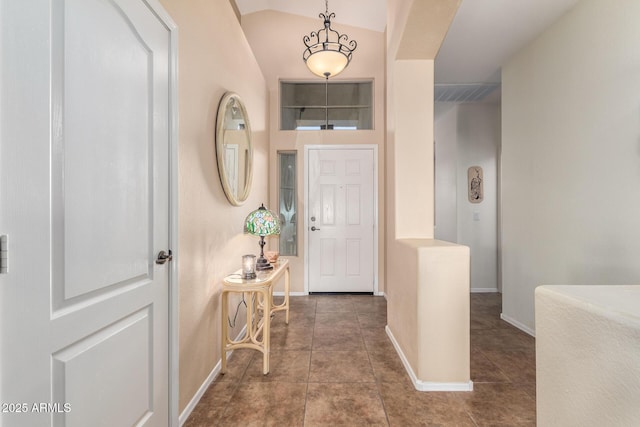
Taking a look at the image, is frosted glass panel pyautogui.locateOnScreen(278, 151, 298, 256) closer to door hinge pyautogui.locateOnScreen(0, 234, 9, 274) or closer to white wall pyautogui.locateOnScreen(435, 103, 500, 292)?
white wall pyautogui.locateOnScreen(435, 103, 500, 292)

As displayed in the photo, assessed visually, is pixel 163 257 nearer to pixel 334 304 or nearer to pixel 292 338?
pixel 292 338

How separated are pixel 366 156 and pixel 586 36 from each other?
2.40 meters

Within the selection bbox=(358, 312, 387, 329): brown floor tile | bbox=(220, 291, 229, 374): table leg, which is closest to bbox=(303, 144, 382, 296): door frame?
bbox=(358, 312, 387, 329): brown floor tile

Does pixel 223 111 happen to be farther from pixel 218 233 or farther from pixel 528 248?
pixel 528 248

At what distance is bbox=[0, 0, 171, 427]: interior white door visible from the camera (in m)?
Result: 0.76

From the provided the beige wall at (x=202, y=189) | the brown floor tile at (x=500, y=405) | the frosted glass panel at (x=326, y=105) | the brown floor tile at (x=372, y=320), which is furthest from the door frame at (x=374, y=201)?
the brown floor tile at (x=500, y=405)

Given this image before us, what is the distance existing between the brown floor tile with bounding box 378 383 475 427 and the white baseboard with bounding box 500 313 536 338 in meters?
1.51

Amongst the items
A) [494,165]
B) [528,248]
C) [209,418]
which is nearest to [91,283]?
[209,418]

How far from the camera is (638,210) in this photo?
1889mm

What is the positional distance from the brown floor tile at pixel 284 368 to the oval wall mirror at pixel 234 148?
4.24ft

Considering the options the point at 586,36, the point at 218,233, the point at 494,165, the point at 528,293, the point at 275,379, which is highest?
the point at 586,36

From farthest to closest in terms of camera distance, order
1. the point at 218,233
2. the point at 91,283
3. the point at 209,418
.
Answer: the point at 218,233 → the point at 209,418 → the point at 91,283

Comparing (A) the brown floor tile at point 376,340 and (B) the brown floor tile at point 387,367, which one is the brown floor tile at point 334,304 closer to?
(A) the brown floor tile at point 376,340

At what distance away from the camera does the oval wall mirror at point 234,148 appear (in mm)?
2176
